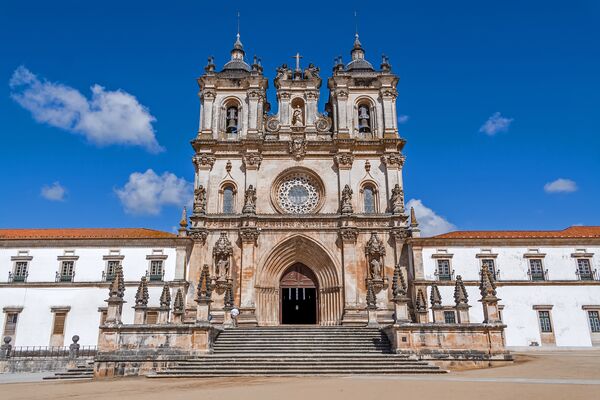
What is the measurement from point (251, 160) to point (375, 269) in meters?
10.9

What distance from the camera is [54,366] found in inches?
877

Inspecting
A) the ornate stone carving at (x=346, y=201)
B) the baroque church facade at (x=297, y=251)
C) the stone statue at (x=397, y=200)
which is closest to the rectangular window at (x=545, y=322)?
the baroque church facade at (x=297, y=251)

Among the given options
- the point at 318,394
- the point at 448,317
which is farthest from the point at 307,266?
the point at 318,394

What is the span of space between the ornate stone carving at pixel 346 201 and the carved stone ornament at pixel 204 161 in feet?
30.0

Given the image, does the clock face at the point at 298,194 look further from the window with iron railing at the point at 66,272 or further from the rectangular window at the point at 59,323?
the rectangular window at the point at 59,323

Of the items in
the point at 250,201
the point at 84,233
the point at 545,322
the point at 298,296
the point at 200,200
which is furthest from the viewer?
the point at 84,233

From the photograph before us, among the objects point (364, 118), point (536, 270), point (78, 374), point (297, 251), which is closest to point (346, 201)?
point (297, 251)

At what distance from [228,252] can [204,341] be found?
9.77 meters

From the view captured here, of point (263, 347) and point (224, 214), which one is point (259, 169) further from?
point (263, 347)

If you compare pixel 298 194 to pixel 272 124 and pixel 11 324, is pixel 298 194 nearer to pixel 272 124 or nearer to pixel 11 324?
pixel 272 124

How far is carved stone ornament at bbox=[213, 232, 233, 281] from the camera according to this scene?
28.7 m

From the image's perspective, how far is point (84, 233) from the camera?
32531mm

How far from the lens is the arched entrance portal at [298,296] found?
30719 millimetres

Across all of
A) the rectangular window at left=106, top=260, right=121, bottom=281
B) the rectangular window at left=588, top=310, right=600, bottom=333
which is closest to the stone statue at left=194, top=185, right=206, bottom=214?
the rectangular window at left=106, top=260, right=121, bottom=281
